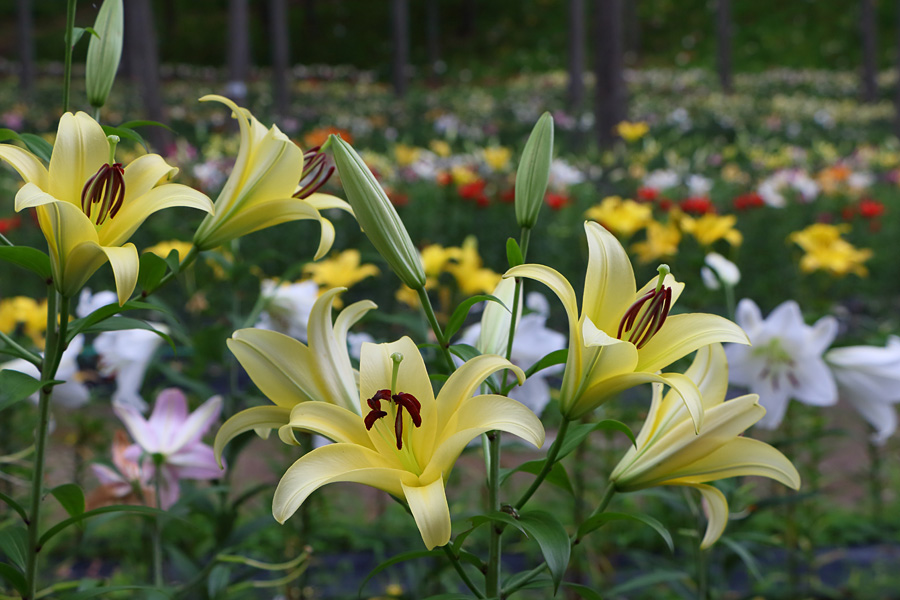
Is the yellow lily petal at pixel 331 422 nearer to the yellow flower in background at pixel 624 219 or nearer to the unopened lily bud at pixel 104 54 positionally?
the unopened lily bud at pixel 104 54

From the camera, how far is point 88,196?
660mm

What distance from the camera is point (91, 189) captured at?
25.9 inches

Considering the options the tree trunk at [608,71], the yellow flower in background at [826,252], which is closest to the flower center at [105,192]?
the yellow flower in background at [826,252]

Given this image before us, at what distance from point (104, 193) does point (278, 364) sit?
0.21m

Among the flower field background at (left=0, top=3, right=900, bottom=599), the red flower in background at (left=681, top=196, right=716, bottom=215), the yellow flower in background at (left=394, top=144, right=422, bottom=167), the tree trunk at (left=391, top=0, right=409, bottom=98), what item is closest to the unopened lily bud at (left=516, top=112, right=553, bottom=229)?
the flower field background at (left=0, top=3, right=900, bottom=599)

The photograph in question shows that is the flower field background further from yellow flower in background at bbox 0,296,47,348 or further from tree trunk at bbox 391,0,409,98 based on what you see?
tree trunk at bbox 391,0,409,98

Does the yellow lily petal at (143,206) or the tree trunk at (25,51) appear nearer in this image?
the yellow lily petal at (143,206)

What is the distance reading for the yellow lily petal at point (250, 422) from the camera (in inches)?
24.9

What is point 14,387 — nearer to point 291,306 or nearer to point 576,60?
point 291,306

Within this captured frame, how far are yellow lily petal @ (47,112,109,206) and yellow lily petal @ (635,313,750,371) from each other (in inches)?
18.7

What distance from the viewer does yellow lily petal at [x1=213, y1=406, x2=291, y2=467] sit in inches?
24.9

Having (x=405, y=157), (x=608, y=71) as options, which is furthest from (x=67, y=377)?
(x=608, y=71)

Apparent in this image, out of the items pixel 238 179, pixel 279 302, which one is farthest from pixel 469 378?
pixel 279 302

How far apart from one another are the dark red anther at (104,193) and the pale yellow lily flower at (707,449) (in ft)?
1.51
